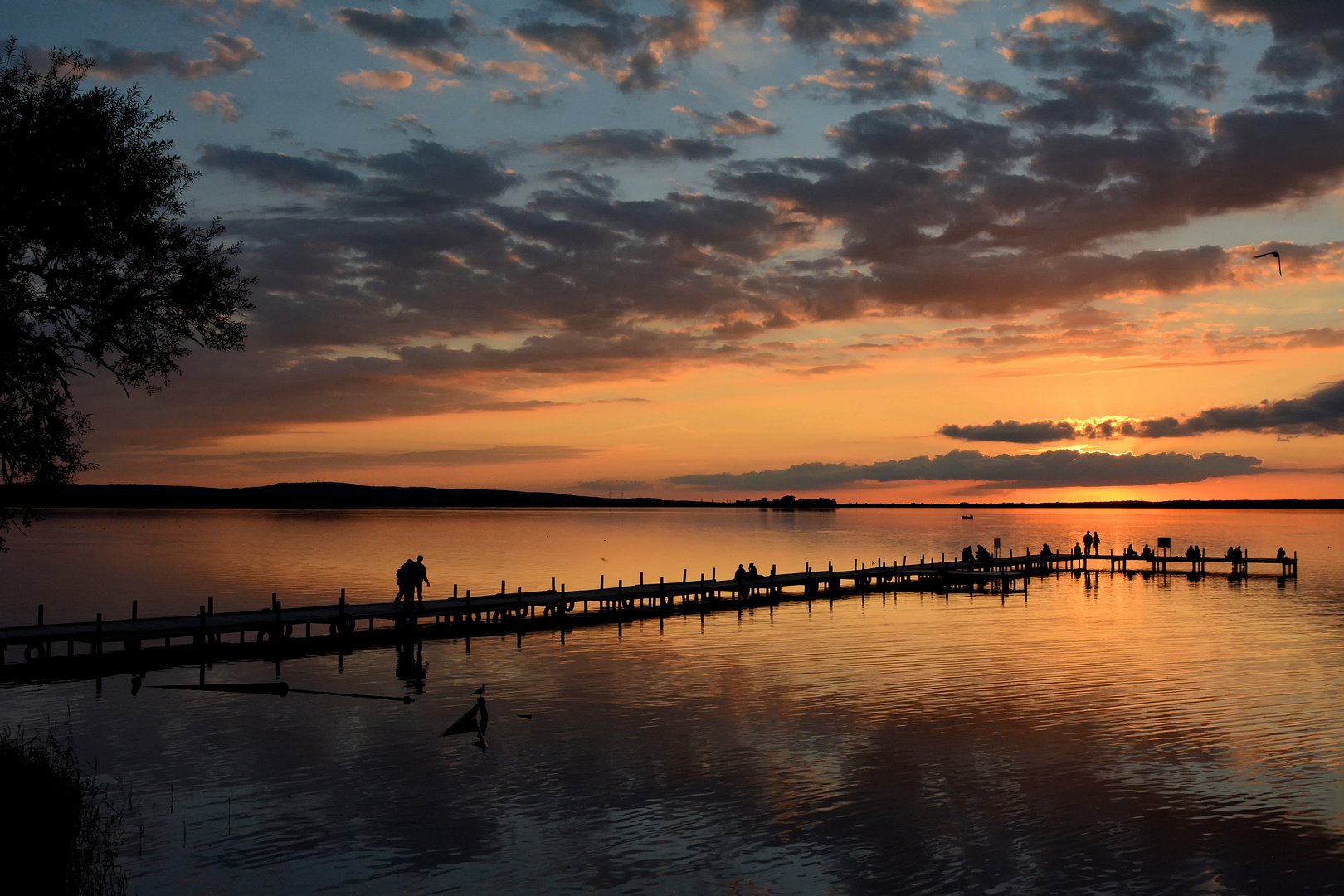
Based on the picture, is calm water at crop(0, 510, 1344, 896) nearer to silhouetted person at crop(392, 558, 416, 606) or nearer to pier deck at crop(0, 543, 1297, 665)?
pier deck at crop(0, 543, 1297, 665)

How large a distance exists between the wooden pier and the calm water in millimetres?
3369

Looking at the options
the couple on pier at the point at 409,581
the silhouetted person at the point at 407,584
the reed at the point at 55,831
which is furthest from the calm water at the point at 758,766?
the silhouetted person at the point at 407,584

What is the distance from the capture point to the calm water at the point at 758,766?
17109 millimetres

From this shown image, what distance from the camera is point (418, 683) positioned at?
114 ft

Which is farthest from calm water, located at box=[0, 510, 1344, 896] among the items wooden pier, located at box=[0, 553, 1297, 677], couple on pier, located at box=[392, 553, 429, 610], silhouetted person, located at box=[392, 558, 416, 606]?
silhouetted person, located at box=[392, 558, 416, 606]

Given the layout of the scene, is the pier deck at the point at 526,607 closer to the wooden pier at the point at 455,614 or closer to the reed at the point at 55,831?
the wooden pier at the point at 455,614

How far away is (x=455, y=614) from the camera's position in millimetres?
51031

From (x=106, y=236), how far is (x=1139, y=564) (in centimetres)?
10576

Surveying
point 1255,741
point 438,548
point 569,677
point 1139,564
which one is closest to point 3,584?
point 438,548

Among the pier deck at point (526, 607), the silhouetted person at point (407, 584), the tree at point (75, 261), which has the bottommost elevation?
the pier deck at point (526, 607)

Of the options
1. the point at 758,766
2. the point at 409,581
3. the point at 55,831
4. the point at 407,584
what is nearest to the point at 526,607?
the point at 407,584

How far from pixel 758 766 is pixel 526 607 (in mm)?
35879

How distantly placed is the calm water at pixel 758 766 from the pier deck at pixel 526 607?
3.68 metres

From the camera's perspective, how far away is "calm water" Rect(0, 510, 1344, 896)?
674 inches
